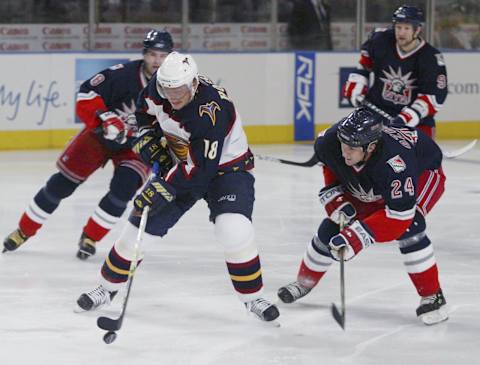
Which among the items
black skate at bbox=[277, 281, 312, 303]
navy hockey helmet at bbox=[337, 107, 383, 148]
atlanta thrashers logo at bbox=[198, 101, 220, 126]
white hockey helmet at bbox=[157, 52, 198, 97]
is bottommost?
black skate at bbox=[277, 281, 312, 303]

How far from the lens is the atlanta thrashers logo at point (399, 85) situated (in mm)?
5816

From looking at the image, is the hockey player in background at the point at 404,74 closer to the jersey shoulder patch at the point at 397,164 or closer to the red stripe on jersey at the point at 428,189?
the red stripe on jersey at the point at 428,189

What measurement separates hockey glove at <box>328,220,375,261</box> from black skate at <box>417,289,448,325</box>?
41 cm

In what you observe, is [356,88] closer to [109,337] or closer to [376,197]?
[376,197]

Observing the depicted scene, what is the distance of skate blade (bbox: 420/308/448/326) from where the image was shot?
422cm

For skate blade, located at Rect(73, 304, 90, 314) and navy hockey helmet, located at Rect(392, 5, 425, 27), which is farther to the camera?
navy hockey helmet, located at Rect(392, 5, 425, 27)

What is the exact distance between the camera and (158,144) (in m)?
4.23

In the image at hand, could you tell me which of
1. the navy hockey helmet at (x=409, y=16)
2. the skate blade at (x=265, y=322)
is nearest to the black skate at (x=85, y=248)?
the skate blade at (x=265, y=322)

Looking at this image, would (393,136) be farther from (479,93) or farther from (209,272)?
(479,93)

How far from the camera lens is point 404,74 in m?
5.81

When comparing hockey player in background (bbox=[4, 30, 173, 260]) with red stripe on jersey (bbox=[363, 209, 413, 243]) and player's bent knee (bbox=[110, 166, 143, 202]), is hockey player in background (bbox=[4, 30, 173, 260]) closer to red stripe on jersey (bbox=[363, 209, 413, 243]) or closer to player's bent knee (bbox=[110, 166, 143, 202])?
player's bent knee (bbox=[110, 166, 143, 202])

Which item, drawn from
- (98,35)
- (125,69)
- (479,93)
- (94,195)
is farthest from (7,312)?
(479,93)

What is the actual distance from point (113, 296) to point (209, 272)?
803 mm

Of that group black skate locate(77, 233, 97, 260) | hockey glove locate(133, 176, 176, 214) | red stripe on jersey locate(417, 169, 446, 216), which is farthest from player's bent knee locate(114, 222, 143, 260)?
black skate locate(77, 233, 97, 260)
